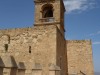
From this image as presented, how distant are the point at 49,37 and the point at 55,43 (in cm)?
75

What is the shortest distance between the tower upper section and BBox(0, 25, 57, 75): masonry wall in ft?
11.4

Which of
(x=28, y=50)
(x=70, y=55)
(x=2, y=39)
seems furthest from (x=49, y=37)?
(x=70, y=55)

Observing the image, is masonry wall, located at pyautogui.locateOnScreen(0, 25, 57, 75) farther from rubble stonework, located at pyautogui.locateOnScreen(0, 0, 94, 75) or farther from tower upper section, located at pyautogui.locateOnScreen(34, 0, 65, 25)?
tower upper section, located at pyautogui.locateOnScreen(34, 0, 65, 25)

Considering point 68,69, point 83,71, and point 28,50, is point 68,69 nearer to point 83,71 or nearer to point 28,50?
point 83,71

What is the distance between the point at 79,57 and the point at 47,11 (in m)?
6.15

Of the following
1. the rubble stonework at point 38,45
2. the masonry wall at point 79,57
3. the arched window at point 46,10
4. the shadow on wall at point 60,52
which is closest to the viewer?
the rubble stonework at point 38,45

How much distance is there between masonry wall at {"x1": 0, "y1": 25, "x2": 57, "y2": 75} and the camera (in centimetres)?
1416

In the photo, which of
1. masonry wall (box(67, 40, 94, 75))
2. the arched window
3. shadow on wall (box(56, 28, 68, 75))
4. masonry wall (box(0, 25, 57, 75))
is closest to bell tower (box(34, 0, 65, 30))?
the arched window

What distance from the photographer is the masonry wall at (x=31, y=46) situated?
14.2m

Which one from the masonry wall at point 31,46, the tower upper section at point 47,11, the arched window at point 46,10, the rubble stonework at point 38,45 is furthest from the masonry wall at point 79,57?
the masonry wall at point 31,46

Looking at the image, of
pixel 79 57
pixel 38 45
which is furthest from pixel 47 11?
pixel 38 45

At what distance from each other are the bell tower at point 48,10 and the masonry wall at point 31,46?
11.1 feet

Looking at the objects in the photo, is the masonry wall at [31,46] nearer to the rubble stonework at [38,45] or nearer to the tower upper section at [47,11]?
the rubble stonework at [38,45]

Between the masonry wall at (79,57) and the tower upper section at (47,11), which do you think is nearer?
the tower upper section at (47,11)
